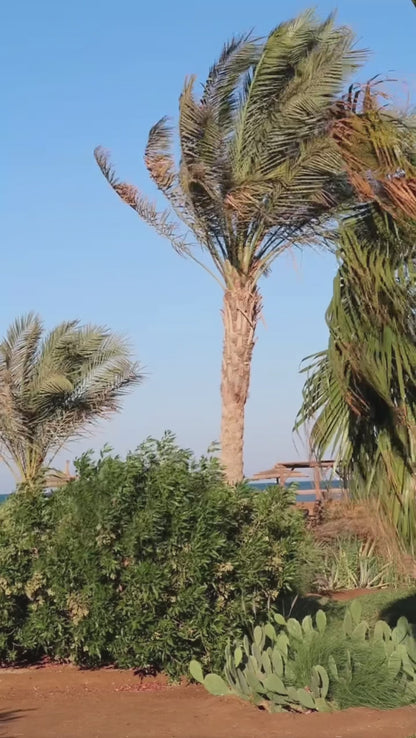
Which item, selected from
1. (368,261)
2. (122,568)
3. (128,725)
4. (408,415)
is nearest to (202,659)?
(122,568)

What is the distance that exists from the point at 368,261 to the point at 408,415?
112 centimetres

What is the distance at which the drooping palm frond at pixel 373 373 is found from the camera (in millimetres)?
6812

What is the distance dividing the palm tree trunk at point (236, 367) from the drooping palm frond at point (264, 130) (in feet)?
3.75

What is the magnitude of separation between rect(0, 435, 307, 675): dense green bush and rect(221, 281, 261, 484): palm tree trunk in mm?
5377

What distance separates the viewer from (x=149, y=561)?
9.91 metres

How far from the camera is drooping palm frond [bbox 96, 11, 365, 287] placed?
52.1ft

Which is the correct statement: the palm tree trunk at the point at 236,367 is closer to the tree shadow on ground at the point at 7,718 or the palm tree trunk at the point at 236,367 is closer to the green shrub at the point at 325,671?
the green shrub at the point at 325,671

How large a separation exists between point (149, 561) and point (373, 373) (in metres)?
4.02

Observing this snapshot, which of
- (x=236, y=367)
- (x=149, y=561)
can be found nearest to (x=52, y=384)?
(x=236, y=367)

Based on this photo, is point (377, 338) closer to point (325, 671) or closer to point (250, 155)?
point (325, 671)

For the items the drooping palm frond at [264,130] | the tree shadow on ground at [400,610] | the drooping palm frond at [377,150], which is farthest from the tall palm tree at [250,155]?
the drooping palm frond at [377,150]

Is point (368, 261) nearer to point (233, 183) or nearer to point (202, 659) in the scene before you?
point (202, 659)

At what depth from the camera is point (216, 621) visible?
9.92 meters

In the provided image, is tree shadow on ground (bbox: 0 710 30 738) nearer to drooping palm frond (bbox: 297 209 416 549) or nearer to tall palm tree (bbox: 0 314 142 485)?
drooping palm frond (bbox: 297 209 416 549)
